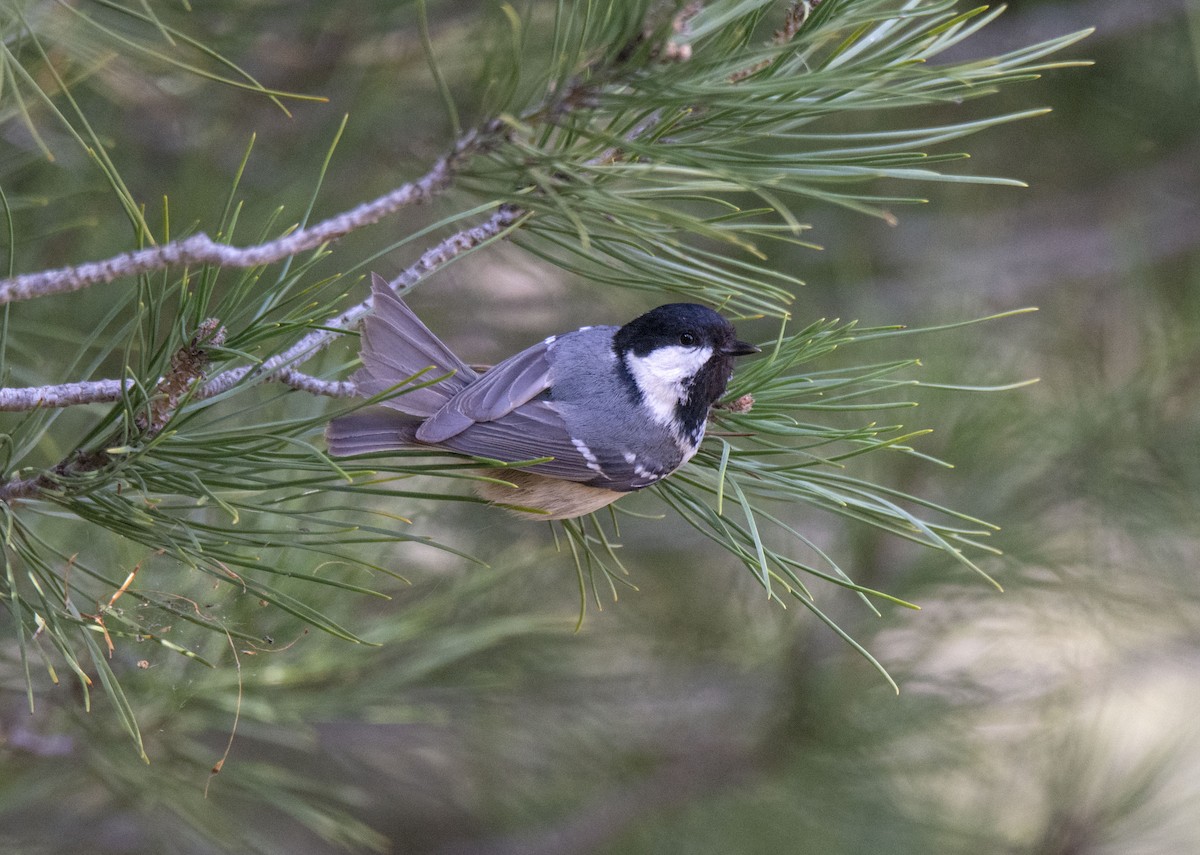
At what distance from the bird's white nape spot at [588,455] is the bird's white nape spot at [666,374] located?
0.24 feet

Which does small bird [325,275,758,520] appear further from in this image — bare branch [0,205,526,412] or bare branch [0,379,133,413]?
bare branch [0,379,133,413]

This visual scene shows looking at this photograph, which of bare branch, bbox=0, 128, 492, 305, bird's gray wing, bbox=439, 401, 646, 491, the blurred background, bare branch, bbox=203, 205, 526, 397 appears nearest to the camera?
bare branch, bbox=0, 128, 492, 305

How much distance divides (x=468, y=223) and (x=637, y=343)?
0.71 metres

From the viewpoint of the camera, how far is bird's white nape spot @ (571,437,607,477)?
41.4 inches

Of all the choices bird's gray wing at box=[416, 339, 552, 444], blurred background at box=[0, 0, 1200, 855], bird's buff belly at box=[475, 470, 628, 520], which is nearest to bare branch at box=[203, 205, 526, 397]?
bird's gray wing at box=[416, 339, 552, 444]

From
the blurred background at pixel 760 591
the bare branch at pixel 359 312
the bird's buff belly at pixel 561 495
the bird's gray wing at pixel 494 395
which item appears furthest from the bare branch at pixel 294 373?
the blurred background at pixel 760 591

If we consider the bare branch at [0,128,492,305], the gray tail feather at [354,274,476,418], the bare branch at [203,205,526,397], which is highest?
the bare branch at [0,128,492,305]

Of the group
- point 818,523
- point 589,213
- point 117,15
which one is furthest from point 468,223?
point 589,213

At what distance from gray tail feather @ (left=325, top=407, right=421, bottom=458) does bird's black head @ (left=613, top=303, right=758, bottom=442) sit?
250mm

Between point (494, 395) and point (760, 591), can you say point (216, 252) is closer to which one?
point (494, 395)

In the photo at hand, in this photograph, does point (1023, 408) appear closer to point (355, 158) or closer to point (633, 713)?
point (633, 713)

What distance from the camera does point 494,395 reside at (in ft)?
3.52

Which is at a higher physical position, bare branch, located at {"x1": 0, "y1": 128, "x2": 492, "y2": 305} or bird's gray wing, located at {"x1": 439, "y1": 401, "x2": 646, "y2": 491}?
bare branch, located at {"x1": 0, "y1": 128, "x2": 492, "y2": 305}

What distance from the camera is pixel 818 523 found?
2018mm
